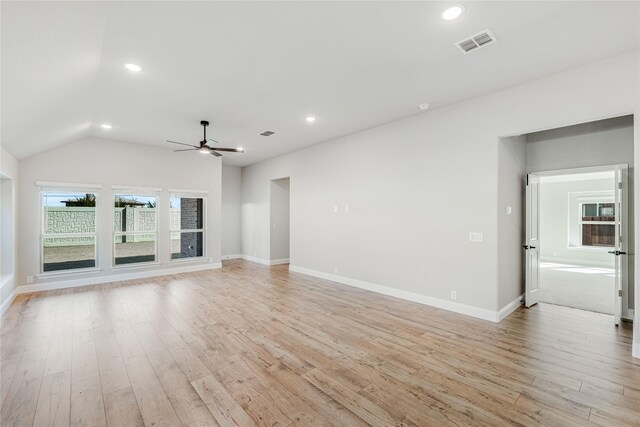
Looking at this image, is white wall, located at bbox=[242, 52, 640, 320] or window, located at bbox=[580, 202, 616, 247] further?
window, located at bbox=[580, 202, 616, 247]

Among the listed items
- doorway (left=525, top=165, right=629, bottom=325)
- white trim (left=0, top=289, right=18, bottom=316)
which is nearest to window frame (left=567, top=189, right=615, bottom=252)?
doorway (left=525, top=165, right=629, bottom=325)

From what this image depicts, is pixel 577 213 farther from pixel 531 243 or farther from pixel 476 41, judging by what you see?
pixel 476 41

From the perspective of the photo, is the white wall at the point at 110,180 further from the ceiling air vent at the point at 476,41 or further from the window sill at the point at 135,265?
the ceiling air vent at the point at 476,41

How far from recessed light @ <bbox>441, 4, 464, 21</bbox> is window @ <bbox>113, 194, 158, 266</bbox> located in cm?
712

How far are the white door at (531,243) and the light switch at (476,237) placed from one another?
1.16 m

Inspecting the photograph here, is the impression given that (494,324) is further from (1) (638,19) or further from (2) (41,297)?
(2) (41,297)

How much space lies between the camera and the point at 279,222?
8773 millimetres

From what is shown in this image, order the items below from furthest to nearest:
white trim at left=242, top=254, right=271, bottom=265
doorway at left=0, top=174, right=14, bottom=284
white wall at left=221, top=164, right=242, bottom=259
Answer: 1. white wall at left=221, top=164, right=242, bottom=259
2. white trim at left=242, top=254, right=271, bottom=265
3. doorway at left=0, top=174, right=14, bottom=284

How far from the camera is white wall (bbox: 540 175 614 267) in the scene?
8.62 metres

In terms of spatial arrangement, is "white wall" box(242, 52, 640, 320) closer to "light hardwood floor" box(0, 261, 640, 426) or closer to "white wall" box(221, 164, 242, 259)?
"light hardwood floor" box(0, 261, 640, 426)

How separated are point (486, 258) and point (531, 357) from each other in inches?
55.1

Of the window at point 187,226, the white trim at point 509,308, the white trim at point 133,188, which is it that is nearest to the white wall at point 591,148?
the white trim at point 509,308

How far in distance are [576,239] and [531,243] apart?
6479 millimetres

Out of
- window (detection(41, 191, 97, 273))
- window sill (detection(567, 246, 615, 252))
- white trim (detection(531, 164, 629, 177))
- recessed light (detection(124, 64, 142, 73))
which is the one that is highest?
recessed light (detection(124, 64, 142, 73))
